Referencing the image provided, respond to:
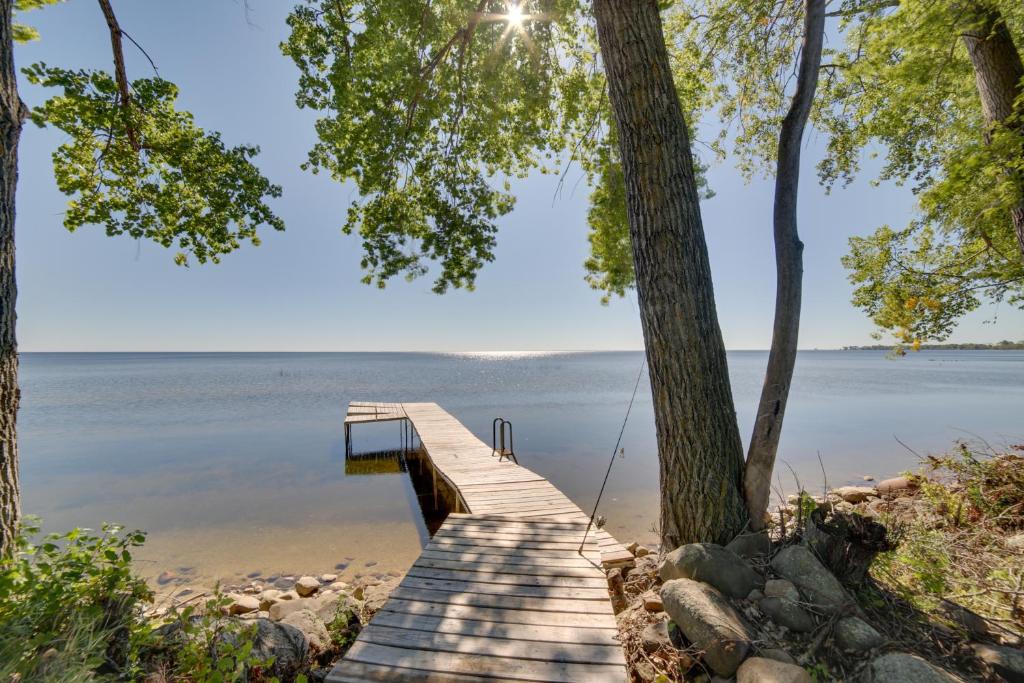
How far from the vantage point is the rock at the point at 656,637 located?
104 inches

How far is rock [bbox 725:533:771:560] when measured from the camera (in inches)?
120

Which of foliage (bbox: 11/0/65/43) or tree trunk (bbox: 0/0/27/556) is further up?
foliage (bbox: 11/0/65/43)

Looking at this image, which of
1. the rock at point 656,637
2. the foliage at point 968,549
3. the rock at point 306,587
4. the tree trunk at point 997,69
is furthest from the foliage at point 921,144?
the rock at point 306,587

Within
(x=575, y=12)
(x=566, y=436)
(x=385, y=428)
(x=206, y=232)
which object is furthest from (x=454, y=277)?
(x=385, y=428)

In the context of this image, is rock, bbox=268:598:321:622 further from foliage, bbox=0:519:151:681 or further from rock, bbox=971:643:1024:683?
rock, bbox=971:643:1024:683

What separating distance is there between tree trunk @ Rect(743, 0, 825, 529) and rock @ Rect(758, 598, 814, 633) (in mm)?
659

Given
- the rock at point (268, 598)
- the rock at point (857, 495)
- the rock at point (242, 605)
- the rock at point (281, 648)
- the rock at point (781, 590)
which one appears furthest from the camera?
A: the rock at point (857, 495)

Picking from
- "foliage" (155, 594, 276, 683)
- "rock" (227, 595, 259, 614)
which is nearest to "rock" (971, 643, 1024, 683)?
"foliage" (155, 594, 276, 683)

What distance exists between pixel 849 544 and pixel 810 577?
13.5 inches

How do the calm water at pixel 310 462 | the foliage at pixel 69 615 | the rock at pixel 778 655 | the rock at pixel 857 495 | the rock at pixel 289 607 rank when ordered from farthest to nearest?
the calm water at pixel 310 462 → the rock at pixel 857 495 → the rock at pixel 289 607 → the rock at pixel 778 655 → the foliage at pixel 69 615

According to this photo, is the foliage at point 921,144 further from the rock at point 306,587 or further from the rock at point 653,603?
the rock at point 306,587

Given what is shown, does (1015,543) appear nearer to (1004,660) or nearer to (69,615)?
(1004,660)

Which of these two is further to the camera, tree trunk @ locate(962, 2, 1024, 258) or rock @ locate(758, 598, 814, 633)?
tree trunk @ locate(962, 2, 1024, 258)

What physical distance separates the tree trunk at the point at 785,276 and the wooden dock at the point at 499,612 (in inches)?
60.0
